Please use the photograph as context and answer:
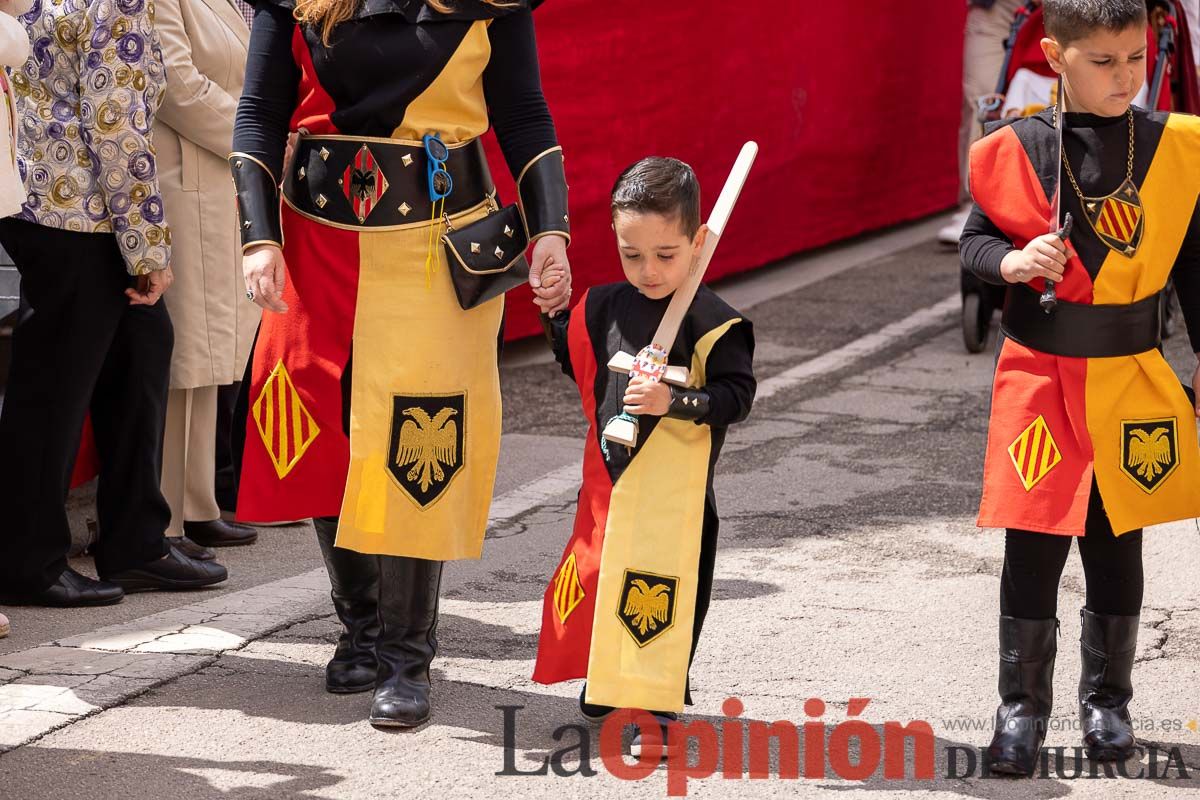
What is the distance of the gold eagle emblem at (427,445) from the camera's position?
3.59 metres

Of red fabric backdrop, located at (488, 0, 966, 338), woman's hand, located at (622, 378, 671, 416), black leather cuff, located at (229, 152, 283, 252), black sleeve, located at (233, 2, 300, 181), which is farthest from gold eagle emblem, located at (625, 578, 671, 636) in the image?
red fabric backdrop, located at (488, 0, 966, 338)

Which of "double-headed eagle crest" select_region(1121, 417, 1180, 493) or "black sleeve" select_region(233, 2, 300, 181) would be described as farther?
"black sleeve" select_region(233, 2, 300, 181)

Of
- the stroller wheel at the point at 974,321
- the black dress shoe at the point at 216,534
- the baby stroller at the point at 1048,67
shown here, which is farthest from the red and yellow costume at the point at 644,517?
the stroller wheel at the point at 974,321

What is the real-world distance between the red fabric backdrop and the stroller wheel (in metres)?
1.62

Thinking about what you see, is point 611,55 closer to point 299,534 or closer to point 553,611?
point 299,534

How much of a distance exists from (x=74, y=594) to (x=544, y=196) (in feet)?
6.02

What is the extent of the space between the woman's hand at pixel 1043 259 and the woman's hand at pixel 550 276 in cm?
87

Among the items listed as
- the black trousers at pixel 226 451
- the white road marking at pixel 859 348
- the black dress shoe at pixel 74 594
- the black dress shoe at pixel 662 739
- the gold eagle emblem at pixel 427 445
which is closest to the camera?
the black dress shoe at pixel 662 739

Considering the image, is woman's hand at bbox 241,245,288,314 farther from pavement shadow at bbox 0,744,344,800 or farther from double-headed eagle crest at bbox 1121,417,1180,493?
double-headed eagle crest at bbox 1121,417,1180,493

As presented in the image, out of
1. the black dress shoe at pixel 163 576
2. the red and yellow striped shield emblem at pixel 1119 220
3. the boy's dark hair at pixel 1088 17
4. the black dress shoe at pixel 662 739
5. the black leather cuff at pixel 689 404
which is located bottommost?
the black dress shoe at pixel 662 739

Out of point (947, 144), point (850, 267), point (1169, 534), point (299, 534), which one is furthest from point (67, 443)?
point (947, 144)

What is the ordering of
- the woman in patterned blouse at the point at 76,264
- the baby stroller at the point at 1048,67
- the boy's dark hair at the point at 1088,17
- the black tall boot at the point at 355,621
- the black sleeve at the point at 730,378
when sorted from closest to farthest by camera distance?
the boy's dark hair at the point at 1088,17 < the black sleeve at the point at 730,378 < the black tall boot at the point at 355,621 < the woman in patterned blouse at the point at 76,264 < the baby stroller at the point at 1048,67

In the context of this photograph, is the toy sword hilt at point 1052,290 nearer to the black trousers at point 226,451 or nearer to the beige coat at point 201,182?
the beige coat at point 201,182

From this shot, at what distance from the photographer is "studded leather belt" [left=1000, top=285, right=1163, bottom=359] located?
11.2ft
